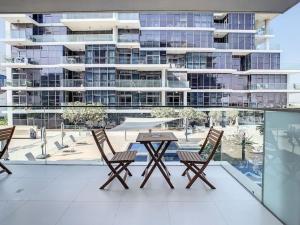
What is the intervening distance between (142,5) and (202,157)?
2.09 metres

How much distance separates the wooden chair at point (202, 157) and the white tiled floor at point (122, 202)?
127 millimetres

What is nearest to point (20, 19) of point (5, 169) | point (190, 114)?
point (5, 169)

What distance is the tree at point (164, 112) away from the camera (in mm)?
4699

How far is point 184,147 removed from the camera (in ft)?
13.8

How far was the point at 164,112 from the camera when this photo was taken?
477 cm

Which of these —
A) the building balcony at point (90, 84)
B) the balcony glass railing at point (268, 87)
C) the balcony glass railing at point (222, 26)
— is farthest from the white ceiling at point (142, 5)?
the balcony glass railing at point (268, 87)

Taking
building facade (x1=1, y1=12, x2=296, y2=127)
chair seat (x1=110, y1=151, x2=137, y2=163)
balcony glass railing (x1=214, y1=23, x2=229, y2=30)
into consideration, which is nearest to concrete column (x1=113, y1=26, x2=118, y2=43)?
building facade (x1=1, y1=12, x2=296, y2=127)

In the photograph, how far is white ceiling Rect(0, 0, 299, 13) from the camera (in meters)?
3.46

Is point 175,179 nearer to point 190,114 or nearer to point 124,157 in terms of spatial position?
point 124,157

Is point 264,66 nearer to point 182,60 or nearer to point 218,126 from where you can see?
point 182,60

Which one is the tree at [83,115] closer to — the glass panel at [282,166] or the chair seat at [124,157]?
the chair seat at [124,157]

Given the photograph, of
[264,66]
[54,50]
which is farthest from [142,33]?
[264,66]

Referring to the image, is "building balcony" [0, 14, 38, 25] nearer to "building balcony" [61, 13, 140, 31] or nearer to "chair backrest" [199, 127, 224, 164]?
"building balcony" [61, 13, 140, 31]

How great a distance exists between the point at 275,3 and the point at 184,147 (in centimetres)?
232
